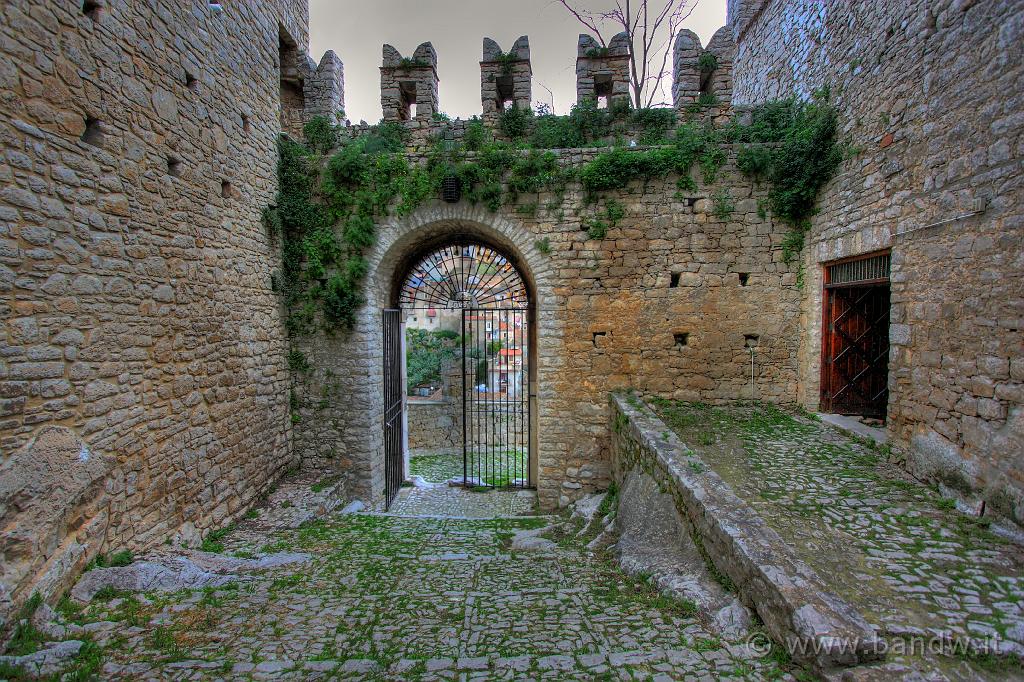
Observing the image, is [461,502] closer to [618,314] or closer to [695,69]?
[618,314]

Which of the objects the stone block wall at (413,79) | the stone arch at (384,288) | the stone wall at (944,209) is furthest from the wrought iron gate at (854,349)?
the stone block wall at (413,79)

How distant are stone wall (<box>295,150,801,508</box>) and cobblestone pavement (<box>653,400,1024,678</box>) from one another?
1.41m

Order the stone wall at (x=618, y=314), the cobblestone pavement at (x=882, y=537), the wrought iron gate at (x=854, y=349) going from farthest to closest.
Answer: the stone wall at (x=618, y=314) → the wrought iron gate at (x=854, y=349) → the cobblestone pavement at (x=882, y=537)

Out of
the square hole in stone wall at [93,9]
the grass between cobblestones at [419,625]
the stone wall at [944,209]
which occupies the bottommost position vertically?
the grass between cobblestones at [419,625]

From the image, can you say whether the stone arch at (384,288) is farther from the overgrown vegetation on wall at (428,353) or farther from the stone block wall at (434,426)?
the overgrown vegetation on wall at (428,353)

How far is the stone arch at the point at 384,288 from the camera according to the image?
22.6 feet

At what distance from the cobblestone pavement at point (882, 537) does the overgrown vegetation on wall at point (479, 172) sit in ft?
10.0

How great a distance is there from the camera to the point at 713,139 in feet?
21.9

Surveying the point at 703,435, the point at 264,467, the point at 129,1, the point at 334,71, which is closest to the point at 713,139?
the point at 703,435

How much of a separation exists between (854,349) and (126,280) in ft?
26.5

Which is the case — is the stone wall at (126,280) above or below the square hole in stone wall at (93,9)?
below

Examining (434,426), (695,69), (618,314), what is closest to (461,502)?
(618,314)

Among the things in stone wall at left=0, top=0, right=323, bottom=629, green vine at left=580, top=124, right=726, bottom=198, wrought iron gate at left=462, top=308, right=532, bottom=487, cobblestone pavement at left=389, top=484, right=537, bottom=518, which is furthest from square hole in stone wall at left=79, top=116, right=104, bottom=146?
cobblestone pavement at left=389, top=484, right=537, bottom=518

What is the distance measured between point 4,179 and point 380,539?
4.37 metres
